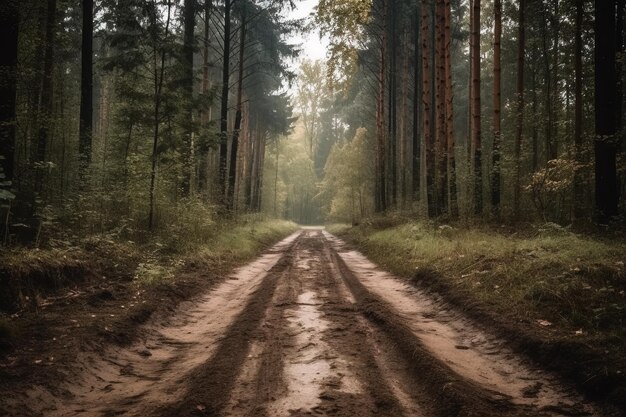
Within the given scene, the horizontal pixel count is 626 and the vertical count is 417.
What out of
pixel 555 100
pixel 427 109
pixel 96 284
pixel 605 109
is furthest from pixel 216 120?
pixel 555 100

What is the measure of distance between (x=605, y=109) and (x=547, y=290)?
213 inches

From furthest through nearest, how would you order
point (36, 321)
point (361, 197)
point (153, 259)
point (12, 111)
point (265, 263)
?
point (361, 197) → point (265, 263) → point (153, 259) → point (12, 111) → point (36, 321)

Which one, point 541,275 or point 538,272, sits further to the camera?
point 538,272

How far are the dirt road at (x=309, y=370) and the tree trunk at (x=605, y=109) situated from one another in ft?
17.1

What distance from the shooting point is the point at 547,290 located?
5473 millimetres

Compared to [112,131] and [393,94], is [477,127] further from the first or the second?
[112,131]

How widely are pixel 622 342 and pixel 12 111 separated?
960 centimetres

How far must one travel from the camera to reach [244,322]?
5.48 metres

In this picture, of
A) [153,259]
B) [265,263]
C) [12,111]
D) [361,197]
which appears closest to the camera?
[12,111]

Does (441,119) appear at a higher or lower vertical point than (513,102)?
lower

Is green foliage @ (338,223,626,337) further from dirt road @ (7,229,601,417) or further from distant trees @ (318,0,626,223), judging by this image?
distant trees @ (318,0,626,223)

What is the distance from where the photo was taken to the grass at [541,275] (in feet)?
15.0

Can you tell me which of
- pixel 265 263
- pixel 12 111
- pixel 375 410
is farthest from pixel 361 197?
pixel 375 410

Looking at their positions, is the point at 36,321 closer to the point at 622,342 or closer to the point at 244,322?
the point at 244,322
